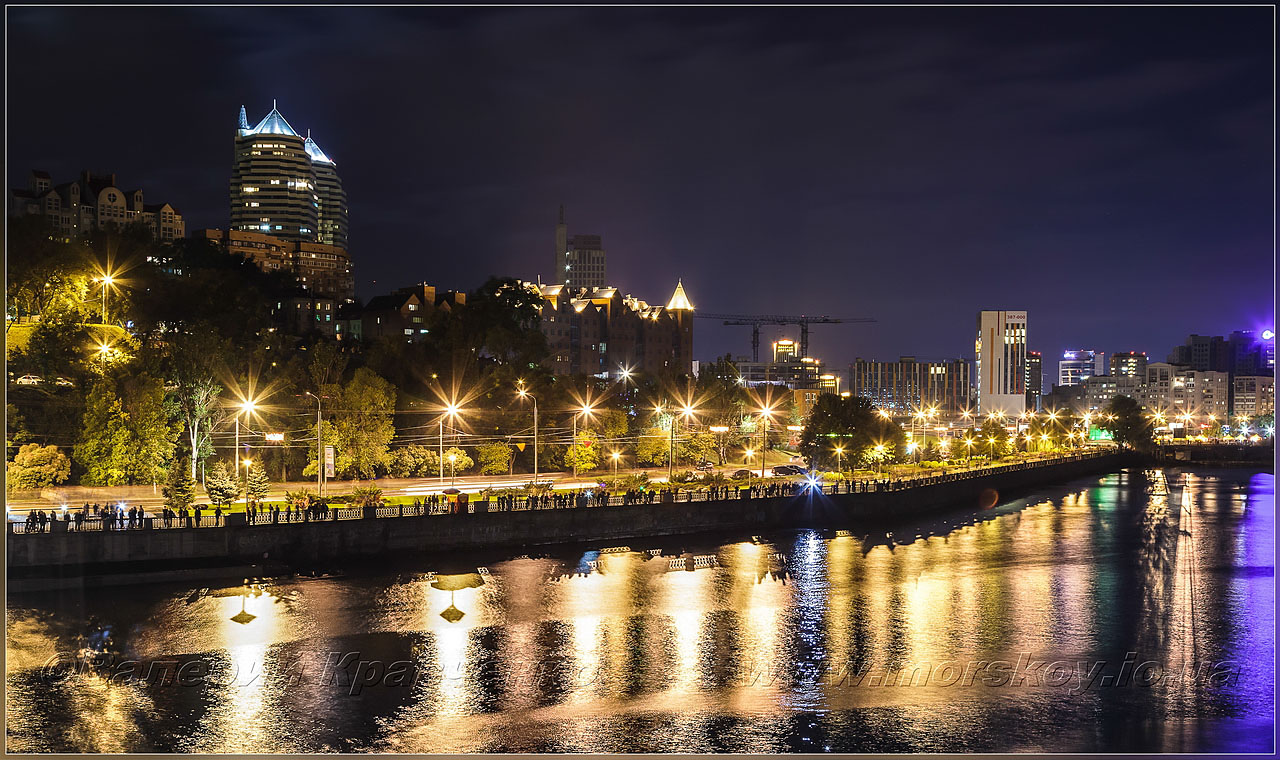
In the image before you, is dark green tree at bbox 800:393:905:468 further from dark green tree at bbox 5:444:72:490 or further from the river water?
dark green tree at bbox 5:444:72:490

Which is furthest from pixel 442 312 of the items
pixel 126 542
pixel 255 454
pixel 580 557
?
pixel 126 542

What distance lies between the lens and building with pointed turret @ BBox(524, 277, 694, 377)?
322ft

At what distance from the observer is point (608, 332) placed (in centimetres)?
10238

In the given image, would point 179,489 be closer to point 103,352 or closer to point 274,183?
point 103,352

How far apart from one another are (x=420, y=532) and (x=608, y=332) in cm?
7144

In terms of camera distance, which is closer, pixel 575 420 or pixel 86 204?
pixel 575 420

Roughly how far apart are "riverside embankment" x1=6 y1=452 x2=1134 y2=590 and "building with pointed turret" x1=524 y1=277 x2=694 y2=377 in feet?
165

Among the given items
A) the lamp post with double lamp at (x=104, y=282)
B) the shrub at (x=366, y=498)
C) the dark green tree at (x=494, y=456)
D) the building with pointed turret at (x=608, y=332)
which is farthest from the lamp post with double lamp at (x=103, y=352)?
the building with pointed turret at (x=608, y=332)

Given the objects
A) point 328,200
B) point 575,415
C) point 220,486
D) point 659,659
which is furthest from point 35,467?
point 328,200

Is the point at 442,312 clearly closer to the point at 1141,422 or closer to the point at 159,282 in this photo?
the point at 159,282

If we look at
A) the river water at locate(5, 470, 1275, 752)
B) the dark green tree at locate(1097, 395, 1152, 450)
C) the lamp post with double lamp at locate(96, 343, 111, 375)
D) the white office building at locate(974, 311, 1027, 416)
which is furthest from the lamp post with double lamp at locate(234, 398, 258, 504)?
the white office building at locate(974, 311, 1027, 416)

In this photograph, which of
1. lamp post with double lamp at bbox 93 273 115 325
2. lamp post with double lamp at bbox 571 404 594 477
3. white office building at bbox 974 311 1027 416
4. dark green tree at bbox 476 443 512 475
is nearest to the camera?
lamp post with double lamp at bbox 93 273 115 325

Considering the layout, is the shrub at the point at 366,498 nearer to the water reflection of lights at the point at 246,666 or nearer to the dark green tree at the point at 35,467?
the water reflection of lights at the point at 246,666

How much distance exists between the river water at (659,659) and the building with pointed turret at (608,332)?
6414 centimetres
